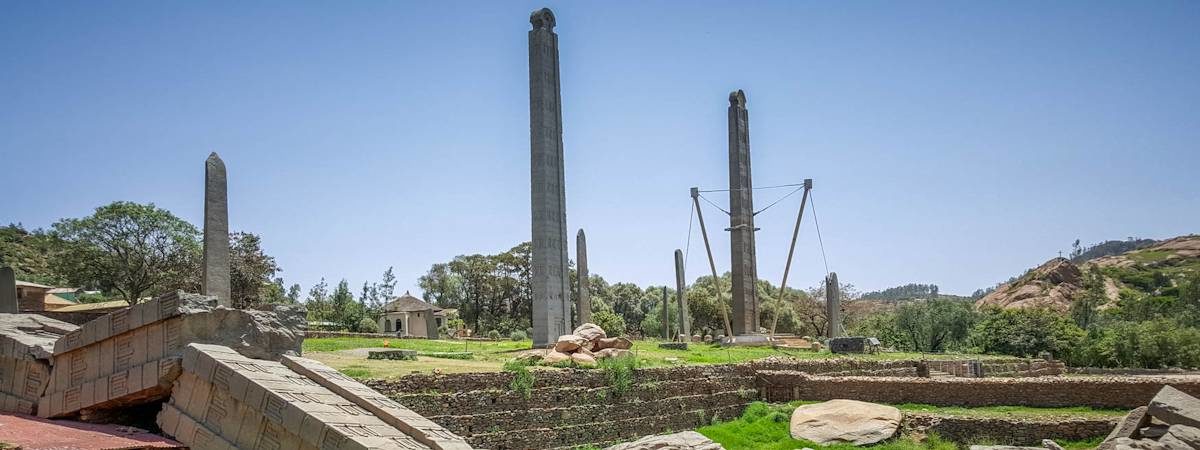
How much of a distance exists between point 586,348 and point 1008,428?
953 cm

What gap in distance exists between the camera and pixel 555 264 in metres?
29.2

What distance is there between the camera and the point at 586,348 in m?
22.2

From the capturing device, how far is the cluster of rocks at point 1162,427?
15219mm

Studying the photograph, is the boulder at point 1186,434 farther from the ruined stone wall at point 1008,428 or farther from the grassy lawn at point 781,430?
the ruined stone wall at point 1008,428

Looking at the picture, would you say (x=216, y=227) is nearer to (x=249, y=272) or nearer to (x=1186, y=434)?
(x=1186, y=434)

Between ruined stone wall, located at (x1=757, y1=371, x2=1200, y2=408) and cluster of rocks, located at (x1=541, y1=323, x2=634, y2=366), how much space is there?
15.8 ft

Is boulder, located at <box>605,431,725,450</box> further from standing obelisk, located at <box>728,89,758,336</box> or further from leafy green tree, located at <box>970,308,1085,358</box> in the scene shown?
leafy green tree, located at <box>970,308,1085,358</box>

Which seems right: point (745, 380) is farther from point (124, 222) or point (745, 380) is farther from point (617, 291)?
point (617, 291)

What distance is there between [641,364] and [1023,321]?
29981 mm

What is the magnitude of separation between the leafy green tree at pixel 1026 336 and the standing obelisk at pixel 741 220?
44.4ft

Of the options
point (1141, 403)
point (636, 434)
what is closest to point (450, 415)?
point (636, 434)

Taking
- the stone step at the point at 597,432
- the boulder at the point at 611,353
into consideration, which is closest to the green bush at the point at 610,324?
the stone step at the point at 597,432

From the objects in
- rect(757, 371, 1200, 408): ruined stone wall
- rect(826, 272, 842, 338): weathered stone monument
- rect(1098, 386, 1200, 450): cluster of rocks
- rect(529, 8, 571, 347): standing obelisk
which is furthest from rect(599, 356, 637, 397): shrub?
rect(826, 272, 842, 338): weathered stone monument

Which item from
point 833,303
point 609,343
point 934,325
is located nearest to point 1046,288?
point 934,325
